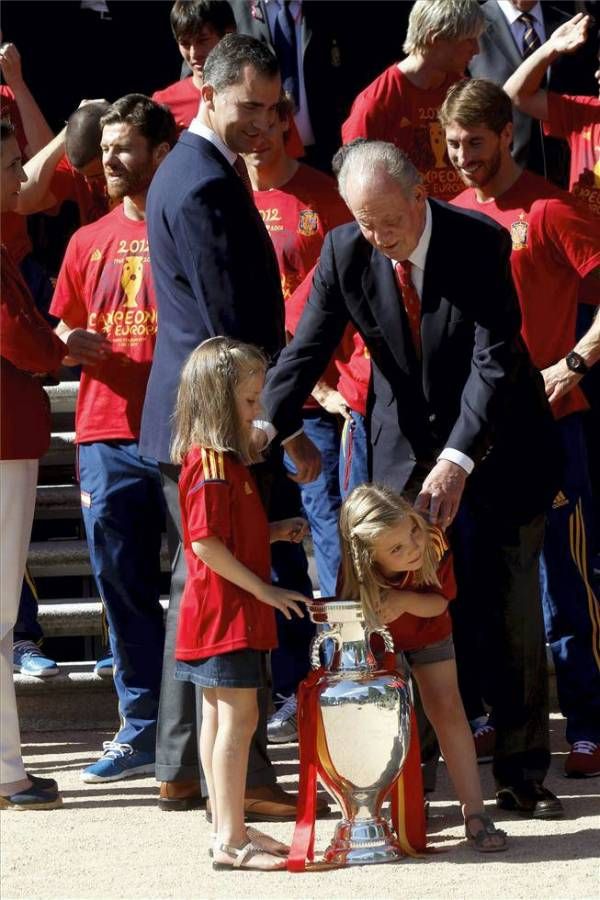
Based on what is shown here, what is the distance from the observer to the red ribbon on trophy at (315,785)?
4.20 metres

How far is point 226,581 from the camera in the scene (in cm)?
425

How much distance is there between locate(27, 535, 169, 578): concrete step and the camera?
6461mm

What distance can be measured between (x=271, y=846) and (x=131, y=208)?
2195 mm

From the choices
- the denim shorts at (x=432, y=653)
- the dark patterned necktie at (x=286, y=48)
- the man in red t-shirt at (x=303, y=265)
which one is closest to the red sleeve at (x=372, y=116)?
the man in red t-shirt at (x=303, y=265)

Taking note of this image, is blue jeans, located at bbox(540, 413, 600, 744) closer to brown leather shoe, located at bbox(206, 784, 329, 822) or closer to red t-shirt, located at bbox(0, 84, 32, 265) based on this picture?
brown leather shoe, located at bbox(206, 784, 329, 822)

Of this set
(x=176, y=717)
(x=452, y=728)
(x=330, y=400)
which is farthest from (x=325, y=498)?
(x=452, y=728)

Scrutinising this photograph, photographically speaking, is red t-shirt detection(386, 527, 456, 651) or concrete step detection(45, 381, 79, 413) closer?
red t-shirt detection(386, 527, 456, 651)

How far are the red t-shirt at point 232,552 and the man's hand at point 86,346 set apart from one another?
113 centimetres

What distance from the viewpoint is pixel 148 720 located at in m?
5.32

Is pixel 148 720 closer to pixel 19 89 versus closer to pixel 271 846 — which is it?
pixel 271 846

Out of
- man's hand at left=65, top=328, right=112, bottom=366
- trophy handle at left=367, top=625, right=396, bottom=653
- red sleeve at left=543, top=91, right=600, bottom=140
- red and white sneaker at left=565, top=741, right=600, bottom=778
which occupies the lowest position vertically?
red and white sneaker at left=565, top=741, right=600, bottom=778

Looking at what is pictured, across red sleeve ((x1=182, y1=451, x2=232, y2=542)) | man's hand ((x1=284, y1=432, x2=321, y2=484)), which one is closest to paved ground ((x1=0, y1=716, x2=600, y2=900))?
red sleeve ((x1=182, y1=451, x2=232, y2=542))

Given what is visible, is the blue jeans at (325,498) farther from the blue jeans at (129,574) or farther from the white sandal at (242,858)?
the white sandal at (242,858)

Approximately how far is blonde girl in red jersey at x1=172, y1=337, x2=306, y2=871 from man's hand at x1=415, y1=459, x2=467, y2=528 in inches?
16.4
